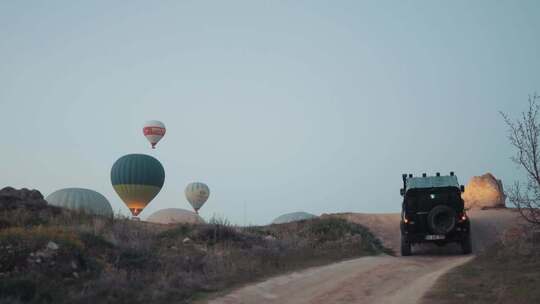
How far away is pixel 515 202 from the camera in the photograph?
14.6 m

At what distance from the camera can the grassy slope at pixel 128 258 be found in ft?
34.9

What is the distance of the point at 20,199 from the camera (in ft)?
64.9

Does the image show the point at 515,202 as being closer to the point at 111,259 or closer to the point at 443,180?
the point at 443,180

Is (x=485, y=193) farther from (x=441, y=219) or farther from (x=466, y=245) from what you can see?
(x=441, y=219)

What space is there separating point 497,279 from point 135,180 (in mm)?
42626

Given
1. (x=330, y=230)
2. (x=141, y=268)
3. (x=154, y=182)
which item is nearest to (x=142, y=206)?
(x=154, y=182)

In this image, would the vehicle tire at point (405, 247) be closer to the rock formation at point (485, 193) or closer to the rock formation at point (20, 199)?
the rock formation at point (20, 199)

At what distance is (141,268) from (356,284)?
5736mm

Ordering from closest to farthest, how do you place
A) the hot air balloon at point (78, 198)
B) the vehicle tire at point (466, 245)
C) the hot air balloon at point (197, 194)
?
the vehicle tire at point (466, 245), the hot air balloon at point (78, 198), the hot air balloon at point (197, 194)

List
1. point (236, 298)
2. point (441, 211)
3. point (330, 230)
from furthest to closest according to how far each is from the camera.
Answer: point (330, 230) < point (441, 211) < point (236, 298)

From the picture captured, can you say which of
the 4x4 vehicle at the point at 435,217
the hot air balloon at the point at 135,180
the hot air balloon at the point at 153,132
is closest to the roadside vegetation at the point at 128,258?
the 4x4 vehicle at the point at 435,217

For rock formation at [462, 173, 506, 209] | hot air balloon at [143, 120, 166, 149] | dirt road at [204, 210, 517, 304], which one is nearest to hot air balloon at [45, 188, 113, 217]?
hot air balloon at [143, 120, 166, 149]

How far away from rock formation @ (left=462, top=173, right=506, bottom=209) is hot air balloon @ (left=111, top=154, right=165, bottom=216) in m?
30.4

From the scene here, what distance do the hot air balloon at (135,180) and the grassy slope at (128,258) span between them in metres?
30.2
